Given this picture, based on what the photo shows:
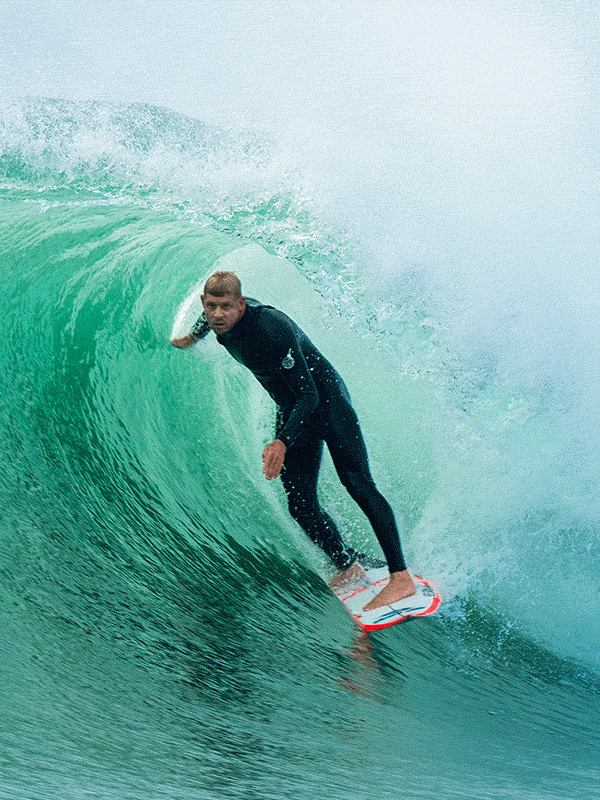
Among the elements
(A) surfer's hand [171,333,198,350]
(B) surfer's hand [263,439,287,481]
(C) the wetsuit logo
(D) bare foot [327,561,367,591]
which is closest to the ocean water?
(D) bare foot [327,561,367,591]

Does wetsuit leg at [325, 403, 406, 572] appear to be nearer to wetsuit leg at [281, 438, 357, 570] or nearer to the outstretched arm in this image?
wetsuit leg at [281, 438, 357, 570]

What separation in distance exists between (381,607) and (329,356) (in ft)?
6.13

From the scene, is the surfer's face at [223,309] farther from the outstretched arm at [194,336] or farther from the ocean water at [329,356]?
the ocean water at [329,356]

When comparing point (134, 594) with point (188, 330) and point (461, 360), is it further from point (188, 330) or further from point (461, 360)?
point (461, 360)

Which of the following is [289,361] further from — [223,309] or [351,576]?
[351,576]

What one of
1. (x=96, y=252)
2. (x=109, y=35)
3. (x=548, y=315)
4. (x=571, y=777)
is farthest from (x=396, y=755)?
(x=109, y=35)

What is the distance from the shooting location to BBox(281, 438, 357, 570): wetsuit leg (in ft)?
10.8

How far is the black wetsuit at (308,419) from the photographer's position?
9.51ft

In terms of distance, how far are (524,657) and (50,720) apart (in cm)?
246

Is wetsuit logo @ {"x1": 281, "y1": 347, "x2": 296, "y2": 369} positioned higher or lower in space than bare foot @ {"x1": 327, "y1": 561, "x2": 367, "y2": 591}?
higher

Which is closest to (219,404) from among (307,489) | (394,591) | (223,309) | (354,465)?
(307,489)

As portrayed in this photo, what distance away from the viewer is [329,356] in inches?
187

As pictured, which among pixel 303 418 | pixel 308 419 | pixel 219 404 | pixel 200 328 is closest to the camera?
pixel 303 418

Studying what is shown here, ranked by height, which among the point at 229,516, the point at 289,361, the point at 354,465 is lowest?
the point at 229,516
